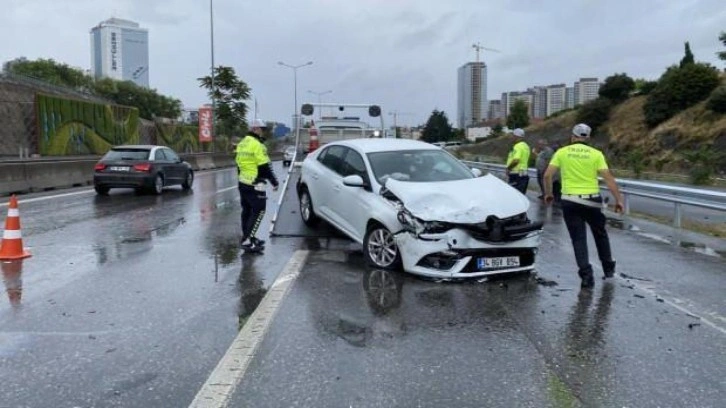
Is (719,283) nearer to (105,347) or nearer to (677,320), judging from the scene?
(677,320)

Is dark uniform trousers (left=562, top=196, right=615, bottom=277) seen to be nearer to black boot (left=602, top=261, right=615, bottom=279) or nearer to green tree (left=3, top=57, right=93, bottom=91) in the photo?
black boot (left=602, top=261, right=615, bottom=279)

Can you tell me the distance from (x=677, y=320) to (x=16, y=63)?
→ 102m

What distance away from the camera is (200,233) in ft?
34.0

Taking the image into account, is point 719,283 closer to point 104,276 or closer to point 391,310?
point 391,310

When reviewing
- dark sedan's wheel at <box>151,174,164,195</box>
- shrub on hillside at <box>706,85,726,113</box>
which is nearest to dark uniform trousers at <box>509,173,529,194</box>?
dark sedan's wheel at <box>151,174,164,195</box>

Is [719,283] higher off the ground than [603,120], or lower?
lower

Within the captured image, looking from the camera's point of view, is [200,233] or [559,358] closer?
[559,358]

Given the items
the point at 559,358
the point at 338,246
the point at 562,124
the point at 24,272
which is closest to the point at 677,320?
the point at 559,358

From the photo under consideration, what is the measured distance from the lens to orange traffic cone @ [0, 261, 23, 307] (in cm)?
620

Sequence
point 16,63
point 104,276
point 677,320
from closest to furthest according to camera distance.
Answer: point 677,320 → point 104,276 → point 16,63

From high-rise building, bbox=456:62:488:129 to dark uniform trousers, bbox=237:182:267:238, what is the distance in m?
145

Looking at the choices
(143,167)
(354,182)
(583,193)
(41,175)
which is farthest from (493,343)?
(41,175)

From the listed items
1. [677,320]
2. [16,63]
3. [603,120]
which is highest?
[16,63]

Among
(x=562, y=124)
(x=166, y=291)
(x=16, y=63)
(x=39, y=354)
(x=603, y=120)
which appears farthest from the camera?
(x=16, y=63)
